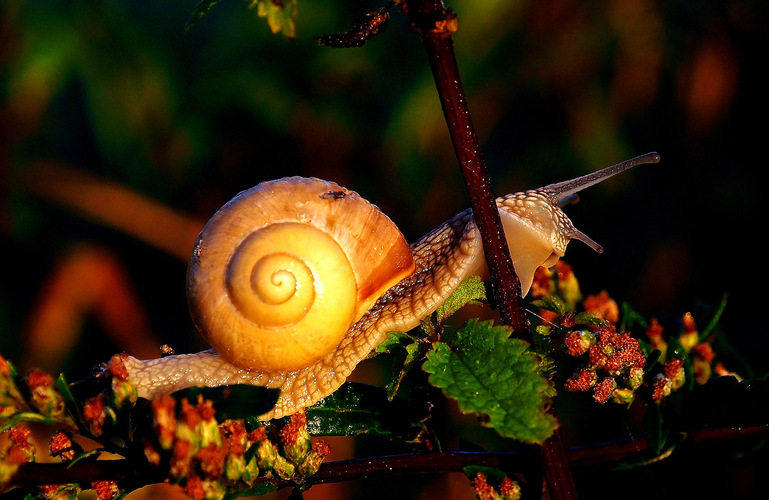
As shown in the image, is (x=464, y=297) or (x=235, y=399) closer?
(x=235, y=399)

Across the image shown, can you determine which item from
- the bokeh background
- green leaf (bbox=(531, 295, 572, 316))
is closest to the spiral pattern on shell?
green leaf (bbox=(531, 295, 572, 316))

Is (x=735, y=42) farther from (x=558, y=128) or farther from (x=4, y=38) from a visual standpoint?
(x=4, y=38)

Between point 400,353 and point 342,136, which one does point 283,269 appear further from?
point 342,136

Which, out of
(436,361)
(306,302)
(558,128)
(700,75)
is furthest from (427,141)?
(436,361)

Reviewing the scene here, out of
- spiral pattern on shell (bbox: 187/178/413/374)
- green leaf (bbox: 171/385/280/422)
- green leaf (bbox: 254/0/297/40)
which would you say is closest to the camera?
green leaf (bbox: 254/0/297/40)

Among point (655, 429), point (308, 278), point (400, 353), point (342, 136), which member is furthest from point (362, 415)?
point (342, 136)

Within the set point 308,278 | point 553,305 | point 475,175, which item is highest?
point 475,175

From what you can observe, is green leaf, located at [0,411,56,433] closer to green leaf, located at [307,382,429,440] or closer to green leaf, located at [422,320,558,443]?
green leaf, located at [307,382,429,440]
